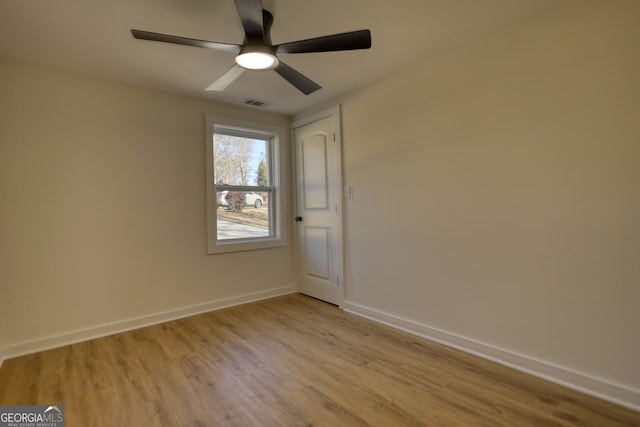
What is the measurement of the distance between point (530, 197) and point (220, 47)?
211 centimetres

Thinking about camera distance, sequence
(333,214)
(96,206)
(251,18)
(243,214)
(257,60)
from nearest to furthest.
Answer: 1. (251,18)
2. (257,60)
3. (96,206)
4. (333,214)
5. (243,214)

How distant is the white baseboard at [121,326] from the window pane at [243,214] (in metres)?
0.72

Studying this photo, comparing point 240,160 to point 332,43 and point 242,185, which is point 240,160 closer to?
point 242,185

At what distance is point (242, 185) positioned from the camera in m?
3.81

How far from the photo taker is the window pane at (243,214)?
367cm

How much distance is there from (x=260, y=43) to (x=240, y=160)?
220 cm

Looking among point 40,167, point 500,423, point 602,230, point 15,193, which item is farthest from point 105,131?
point 602,230

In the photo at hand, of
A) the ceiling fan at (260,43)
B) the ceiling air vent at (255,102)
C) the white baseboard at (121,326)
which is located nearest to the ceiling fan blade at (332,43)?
the ceiling fan at (260,43)

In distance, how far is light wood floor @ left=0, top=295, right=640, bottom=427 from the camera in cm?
167

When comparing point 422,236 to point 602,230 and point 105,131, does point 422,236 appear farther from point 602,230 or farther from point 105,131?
point 105,131

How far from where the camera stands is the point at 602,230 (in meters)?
1.80

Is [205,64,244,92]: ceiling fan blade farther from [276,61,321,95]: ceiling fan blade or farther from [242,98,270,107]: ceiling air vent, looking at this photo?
[242,98,270,107]: ceiling air vent

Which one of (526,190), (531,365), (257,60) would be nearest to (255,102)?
(257,60)

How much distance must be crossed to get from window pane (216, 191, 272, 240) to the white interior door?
43 cm
